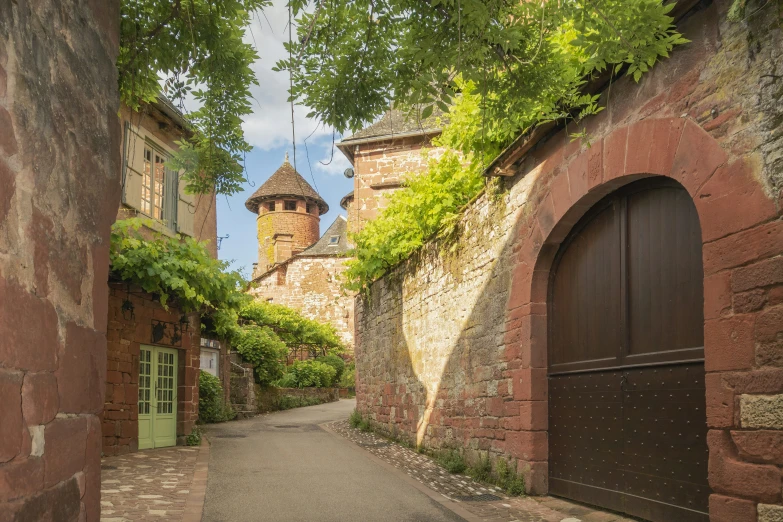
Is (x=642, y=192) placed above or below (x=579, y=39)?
below

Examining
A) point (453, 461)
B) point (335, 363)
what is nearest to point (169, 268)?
point (453, 461)

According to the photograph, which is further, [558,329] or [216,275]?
[216,275]

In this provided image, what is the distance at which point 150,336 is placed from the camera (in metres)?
10.6

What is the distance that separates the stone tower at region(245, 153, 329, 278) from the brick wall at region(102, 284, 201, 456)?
26.3m

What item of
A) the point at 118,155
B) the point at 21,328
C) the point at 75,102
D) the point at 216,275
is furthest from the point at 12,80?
the point at 216,275

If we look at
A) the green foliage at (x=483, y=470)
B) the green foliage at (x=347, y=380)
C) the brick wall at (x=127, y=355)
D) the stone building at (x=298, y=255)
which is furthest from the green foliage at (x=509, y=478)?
the green foliage at (x=347, y=380)

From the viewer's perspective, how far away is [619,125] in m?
5.24

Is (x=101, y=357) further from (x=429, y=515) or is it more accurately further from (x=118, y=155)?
(x=429, y=515)

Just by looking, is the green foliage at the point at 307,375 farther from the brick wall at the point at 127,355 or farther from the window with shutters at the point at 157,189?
the brick wall at the point at 127,355

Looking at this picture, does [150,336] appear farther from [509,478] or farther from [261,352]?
[261,352]

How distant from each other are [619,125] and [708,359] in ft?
6.37

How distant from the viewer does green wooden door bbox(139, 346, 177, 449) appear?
34.5 feet

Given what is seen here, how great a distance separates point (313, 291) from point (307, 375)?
32.0 ft

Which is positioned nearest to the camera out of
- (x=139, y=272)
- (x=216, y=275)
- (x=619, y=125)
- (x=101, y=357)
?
(x=101, y=357)
